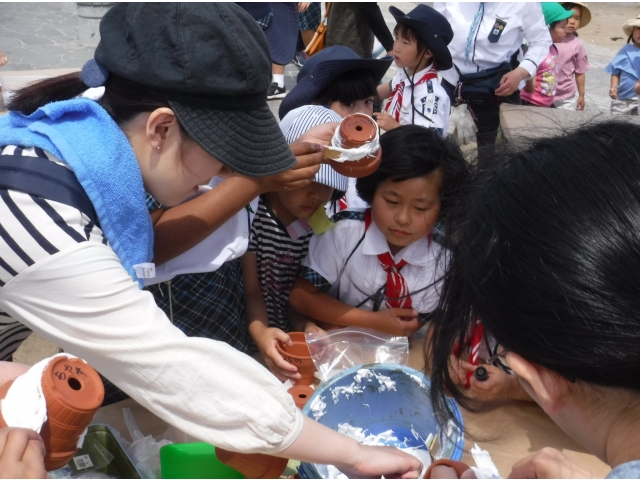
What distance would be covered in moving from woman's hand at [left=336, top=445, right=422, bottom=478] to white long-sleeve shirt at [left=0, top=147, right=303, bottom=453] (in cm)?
24

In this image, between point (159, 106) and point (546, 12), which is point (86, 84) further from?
point (546, 12)

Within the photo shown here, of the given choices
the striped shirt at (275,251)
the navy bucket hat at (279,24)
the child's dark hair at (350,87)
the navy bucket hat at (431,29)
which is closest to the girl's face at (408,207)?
the striped shirt at (275,251)

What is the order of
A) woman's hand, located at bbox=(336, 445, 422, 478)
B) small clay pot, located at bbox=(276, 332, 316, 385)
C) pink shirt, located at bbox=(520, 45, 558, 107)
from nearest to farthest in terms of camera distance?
woman's hand, located at bbox=(336, 445, 422, 478)
small clay pot, located at bbox=(276, 332, 316, 385)
pink shirt, located at bbox=(520, 45, 558, 107)

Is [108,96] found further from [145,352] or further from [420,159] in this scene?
[420,159]

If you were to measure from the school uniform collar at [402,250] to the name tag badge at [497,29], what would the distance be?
7.49 ft

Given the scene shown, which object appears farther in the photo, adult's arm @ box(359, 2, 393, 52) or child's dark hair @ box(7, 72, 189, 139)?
adult's arm @ box(359, 2, 393, 52)

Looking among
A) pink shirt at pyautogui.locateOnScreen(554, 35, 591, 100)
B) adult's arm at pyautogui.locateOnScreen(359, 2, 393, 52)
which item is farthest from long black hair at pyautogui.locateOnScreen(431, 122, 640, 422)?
Result: pink shirt at pyautogui.locateOnScreen(554, 35, 591, 100)

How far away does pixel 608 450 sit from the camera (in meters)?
0.88

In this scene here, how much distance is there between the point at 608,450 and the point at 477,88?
325 cm

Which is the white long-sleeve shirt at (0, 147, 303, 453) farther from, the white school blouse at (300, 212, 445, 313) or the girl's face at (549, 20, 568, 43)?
the girl's face at (549, 20, 568, 43)

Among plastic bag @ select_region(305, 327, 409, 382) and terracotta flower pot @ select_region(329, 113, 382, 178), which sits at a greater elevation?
terracotta flower pot @ select_region(329, 113, 382, 178)

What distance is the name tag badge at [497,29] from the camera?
143 inches

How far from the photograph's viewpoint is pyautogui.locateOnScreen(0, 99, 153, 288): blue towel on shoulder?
1.05m

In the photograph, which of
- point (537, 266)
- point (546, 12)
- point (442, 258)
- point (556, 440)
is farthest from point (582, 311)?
point (546, 12)
